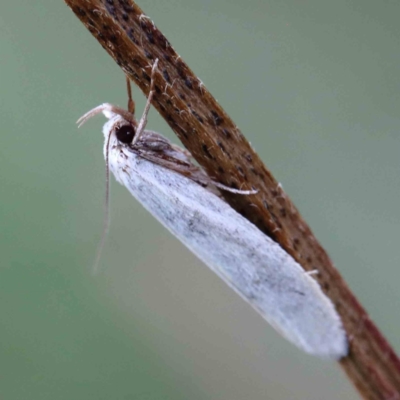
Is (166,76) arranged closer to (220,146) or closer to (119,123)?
(220,146)

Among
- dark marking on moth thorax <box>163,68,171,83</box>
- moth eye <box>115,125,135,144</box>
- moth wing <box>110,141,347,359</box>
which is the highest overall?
dark marking on moth thorax <box>163,68,171,83</box>

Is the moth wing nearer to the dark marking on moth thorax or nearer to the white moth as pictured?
the white moth

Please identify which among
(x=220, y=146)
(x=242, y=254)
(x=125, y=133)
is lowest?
(x=242, y=254)

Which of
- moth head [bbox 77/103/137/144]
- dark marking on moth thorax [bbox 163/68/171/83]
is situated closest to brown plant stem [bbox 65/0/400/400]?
dark marking on moth thorax [bbox 163/68/171/83]

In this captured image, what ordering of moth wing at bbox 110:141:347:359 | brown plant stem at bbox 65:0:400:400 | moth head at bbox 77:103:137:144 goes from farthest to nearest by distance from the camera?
1. moth head at bbox 77:103:137:144
2. moth wing at bbox 110:141:347:359
3. brown plant stem at bbox 65:0:400:400

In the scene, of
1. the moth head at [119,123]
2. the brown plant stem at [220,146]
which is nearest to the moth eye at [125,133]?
the moth head at [119,123]

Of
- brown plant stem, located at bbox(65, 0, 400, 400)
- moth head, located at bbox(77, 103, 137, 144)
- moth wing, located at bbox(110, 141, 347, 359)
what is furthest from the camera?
moth head, located at bbox(77, 103, 137, 144)

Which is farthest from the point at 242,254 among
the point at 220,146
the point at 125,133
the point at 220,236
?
the point at 125,133

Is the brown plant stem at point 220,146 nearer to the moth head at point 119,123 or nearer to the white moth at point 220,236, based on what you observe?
the white moth at point 220,236
